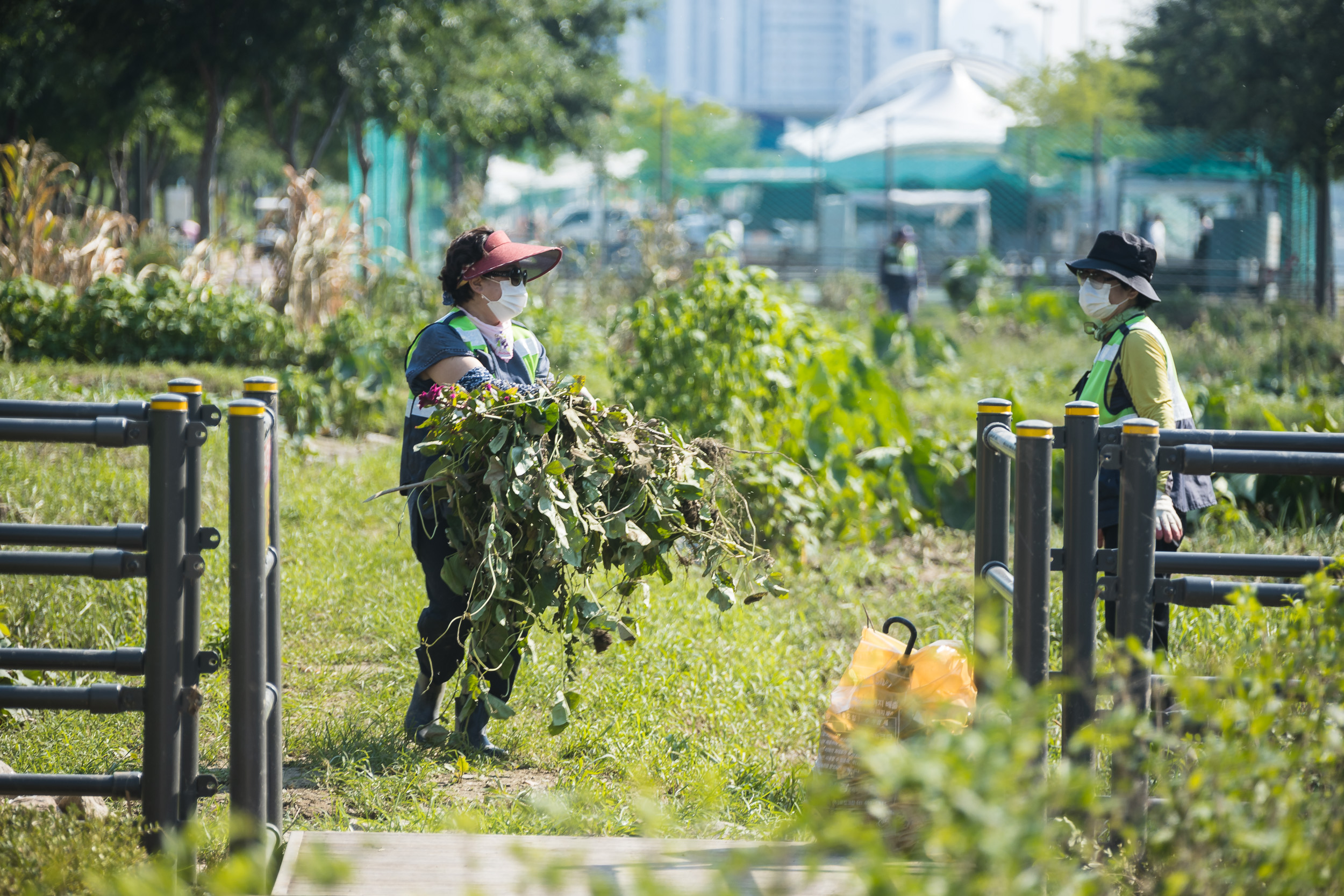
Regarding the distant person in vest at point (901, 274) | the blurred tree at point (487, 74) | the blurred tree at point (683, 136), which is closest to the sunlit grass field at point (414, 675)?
the blurred tree at point (487, 74)

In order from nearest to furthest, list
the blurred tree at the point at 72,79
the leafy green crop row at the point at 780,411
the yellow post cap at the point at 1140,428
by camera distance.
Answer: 1. the yellow post cap at the point at 1140,428
2. the leafy green crop row at the point at 780,411
3. the blurred tree at the point at 72,79

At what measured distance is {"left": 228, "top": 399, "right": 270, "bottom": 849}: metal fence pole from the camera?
2.72m

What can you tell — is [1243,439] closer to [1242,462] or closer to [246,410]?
[1242,462]

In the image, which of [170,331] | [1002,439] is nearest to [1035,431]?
[1002,439]

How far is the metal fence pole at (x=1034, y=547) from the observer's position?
2850 millimetres

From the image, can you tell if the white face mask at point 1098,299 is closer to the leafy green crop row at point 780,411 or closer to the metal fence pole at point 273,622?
the leafy green crop row at point 780,411

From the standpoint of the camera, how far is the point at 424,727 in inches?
160

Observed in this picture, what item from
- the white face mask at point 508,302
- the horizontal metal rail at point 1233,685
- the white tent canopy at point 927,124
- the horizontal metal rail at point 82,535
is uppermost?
the white tent canopy at point 927,124

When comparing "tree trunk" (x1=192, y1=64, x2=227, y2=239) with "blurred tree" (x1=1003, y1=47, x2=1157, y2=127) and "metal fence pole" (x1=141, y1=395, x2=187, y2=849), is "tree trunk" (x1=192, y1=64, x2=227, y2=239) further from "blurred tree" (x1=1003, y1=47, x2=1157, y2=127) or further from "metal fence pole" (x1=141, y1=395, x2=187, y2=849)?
"blurred tree" (x1=1003, y1=47, x2=1157, y2=127)

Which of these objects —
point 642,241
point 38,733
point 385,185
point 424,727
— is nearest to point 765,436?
point 424,727

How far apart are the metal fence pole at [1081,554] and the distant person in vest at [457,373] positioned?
62.3 inches

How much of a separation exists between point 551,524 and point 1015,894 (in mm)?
2228

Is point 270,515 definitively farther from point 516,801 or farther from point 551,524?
point 516,801

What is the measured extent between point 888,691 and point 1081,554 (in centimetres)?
73
